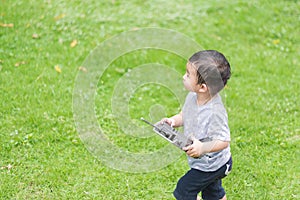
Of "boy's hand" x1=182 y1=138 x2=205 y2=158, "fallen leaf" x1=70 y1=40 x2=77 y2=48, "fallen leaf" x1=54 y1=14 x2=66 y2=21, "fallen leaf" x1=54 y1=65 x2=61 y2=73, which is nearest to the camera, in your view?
"boy's hand" x1=182 y1=138 x2=205 y2=158

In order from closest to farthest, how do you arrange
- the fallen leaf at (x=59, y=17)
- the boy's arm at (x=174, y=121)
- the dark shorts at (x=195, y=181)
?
1. the dark shorts at (x=195, y=181)
2. the boy's arm at (x=174, y=121)
3. the fallen leaf at (x=59, y=17)

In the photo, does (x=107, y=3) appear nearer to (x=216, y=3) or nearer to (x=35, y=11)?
(x=35, y=11)

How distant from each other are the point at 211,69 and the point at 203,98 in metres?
0.23

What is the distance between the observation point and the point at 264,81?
523cm

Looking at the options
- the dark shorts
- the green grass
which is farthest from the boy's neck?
the green grass

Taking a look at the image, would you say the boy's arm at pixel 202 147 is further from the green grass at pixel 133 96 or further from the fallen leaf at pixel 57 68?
the fallen leaf at pixel 57 68

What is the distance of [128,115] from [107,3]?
96.3 inches

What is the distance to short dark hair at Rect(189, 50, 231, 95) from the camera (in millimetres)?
2926

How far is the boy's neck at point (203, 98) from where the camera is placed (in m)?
3.03

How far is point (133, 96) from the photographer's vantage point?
4.93m

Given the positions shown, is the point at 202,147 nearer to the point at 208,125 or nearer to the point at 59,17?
the point at 208,125

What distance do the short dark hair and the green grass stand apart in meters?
1.21

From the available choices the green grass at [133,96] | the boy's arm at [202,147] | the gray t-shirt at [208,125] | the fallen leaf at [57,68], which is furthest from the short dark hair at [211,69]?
the fallen leaf at [57,68]

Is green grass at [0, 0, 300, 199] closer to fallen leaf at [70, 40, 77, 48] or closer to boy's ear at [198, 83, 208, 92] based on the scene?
fallen leaf at [70, 40, 77, 48]
